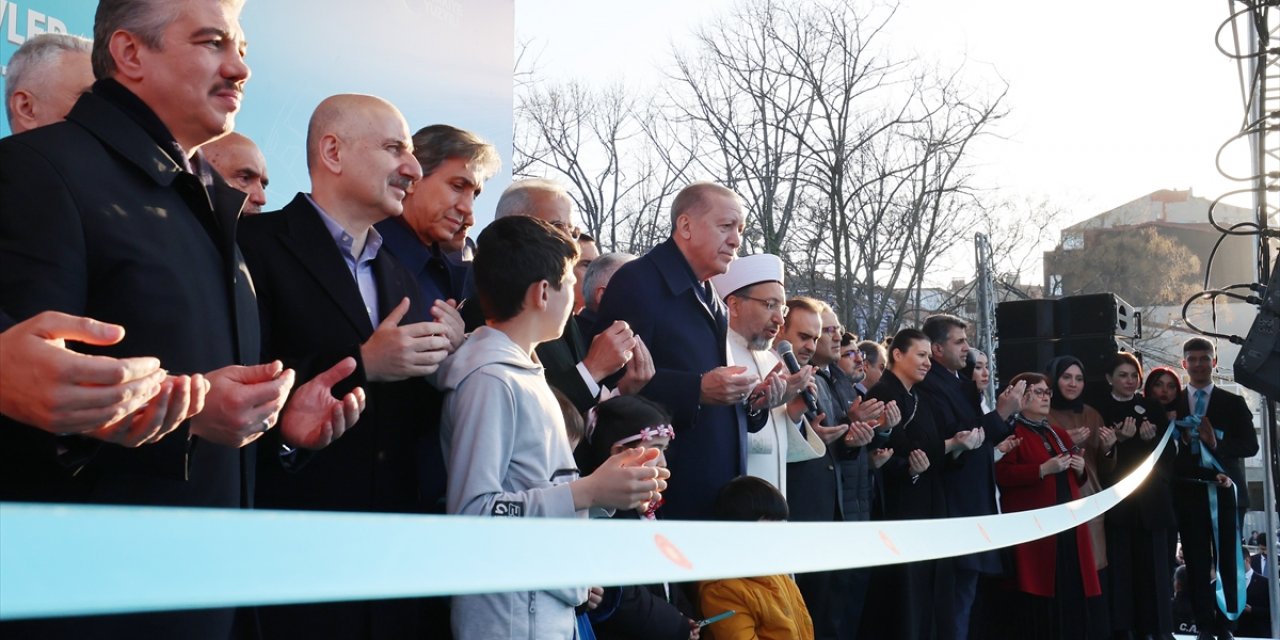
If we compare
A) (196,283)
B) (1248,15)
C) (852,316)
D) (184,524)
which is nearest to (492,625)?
(196,283)

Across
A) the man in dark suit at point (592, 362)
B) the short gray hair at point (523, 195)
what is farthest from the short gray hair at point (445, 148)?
the short gray hair at point (523, 195)

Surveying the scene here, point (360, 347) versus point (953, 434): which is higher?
point (360, 347)

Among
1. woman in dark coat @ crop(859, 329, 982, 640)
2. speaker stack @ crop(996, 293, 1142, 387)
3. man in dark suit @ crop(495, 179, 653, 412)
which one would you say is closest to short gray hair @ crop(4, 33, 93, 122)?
man in dark suit @ crop(495, 179, 653, 412)

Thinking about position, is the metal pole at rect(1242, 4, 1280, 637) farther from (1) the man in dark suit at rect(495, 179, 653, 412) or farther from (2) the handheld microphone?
(1) the man in dark suit at rect(495, 179, 653, 412)

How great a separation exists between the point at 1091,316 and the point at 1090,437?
140 centimetres

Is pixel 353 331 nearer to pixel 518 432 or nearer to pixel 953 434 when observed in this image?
pixel 518 432

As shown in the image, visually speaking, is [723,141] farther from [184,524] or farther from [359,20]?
[184,524]

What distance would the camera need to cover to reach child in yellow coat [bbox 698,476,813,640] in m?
3.94

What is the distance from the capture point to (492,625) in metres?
2.66

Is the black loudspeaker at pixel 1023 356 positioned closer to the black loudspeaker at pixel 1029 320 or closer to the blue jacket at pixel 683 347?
the black loudspeaker at pixel 1029 320

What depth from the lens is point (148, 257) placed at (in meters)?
1.96

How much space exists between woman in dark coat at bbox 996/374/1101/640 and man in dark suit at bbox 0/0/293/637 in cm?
616

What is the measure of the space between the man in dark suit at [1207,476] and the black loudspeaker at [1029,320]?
1046mm

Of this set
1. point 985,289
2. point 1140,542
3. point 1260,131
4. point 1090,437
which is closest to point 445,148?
point 1260,131
